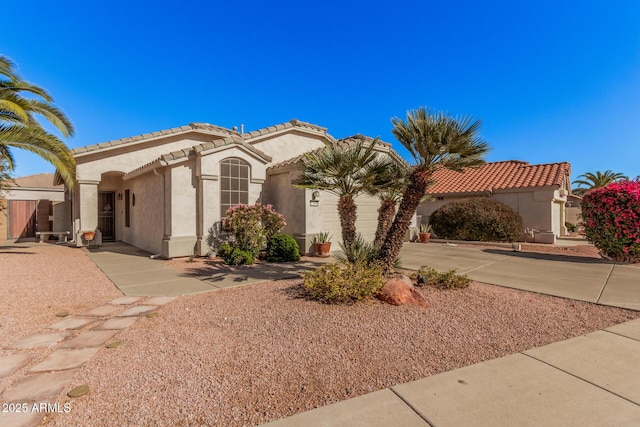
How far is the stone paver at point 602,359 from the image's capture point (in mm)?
3275

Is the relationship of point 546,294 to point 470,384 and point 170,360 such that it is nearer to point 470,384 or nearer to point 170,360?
point 470,384

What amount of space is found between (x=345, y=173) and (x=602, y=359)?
558cm

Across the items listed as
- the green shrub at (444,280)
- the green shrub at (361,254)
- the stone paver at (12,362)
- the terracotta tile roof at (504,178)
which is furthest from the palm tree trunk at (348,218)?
the terracotta tile roof at (504,178)

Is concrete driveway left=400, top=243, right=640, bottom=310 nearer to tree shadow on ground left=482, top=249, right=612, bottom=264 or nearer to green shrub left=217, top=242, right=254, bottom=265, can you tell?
tree shadow on ground left=482, top=249, right=612, bottom=264

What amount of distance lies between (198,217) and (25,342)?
726 cm

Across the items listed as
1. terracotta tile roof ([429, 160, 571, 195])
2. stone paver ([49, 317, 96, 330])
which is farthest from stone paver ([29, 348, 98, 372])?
terracotta tile roof ([429, 160, 571, 195])

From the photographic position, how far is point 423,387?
3.19 metres

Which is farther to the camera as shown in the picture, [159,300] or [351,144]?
[351,144]

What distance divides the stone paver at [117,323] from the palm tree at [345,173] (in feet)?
15.5

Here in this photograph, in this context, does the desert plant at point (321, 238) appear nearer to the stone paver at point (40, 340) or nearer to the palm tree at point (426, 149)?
the palm tree at point (426, 149)

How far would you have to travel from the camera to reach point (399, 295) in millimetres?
5707

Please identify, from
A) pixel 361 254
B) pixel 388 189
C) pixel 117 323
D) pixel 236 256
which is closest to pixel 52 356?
pixel 117 323

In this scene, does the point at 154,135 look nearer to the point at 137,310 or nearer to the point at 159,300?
the point at 159,300

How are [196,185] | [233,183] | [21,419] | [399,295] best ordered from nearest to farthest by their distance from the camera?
[21,419] → [399,295] → [196,185] → [233,183]
